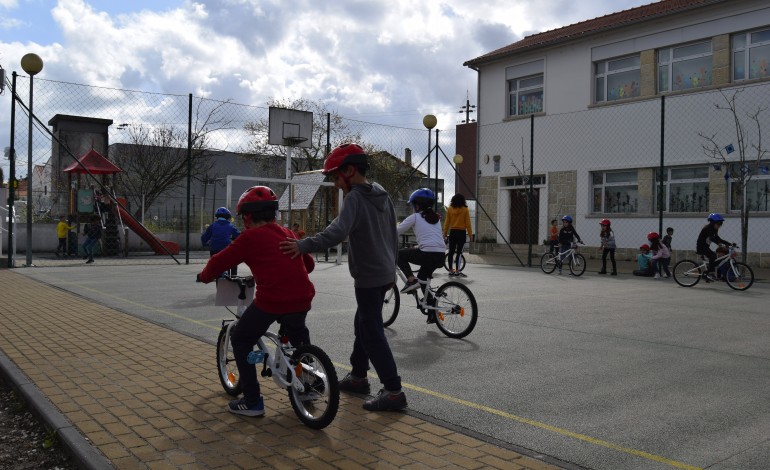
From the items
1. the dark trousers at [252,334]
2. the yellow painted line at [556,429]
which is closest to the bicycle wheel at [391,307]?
the yellow painted line at [556,429]

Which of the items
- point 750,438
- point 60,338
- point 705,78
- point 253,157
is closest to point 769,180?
point 705,78

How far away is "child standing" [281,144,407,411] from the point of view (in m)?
4.50

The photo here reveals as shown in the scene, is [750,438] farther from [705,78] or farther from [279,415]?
[705,78]

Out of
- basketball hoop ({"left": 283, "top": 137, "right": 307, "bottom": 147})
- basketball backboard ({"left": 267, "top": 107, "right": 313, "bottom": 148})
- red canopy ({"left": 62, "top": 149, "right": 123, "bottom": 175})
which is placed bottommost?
red canopy ({"left": 62, "top": 149, "right": 123, "bottom": 175})

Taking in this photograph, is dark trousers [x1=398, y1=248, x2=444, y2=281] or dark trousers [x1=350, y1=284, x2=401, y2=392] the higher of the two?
dark trousers [x1=398, y1=248, x2=444, y2=281]

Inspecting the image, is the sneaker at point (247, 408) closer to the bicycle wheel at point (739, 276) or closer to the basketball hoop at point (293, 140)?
the bicycle wheel at point (739, 276)

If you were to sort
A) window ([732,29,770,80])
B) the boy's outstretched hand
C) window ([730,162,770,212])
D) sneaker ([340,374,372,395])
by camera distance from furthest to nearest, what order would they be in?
1. window ([732,29,770,80])
2. window ([730,162,770,212])
3. sneaker ([340,374,372,395])
4. the boy's outstretched hand

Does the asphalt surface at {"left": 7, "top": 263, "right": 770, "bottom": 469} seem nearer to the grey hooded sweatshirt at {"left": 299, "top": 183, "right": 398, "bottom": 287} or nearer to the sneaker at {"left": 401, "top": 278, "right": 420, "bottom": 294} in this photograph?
the sneaker at {"left": 401, "top": 278, "right": 420, "bottom": 294}

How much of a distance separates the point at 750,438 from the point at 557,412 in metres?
1.12

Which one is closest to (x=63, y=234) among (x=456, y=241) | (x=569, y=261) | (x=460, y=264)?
(x=460, y=264)

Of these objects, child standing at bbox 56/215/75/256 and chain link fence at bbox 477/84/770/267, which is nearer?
chain link fence at bbox 477/84/770/267

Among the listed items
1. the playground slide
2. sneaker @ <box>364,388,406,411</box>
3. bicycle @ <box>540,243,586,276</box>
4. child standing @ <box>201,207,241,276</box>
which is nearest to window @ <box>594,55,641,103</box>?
bicycle @ <box>540,243,586,276</box>

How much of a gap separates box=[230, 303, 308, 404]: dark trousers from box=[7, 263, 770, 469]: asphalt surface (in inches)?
39.1

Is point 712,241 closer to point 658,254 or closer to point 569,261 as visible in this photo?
point 658,254
